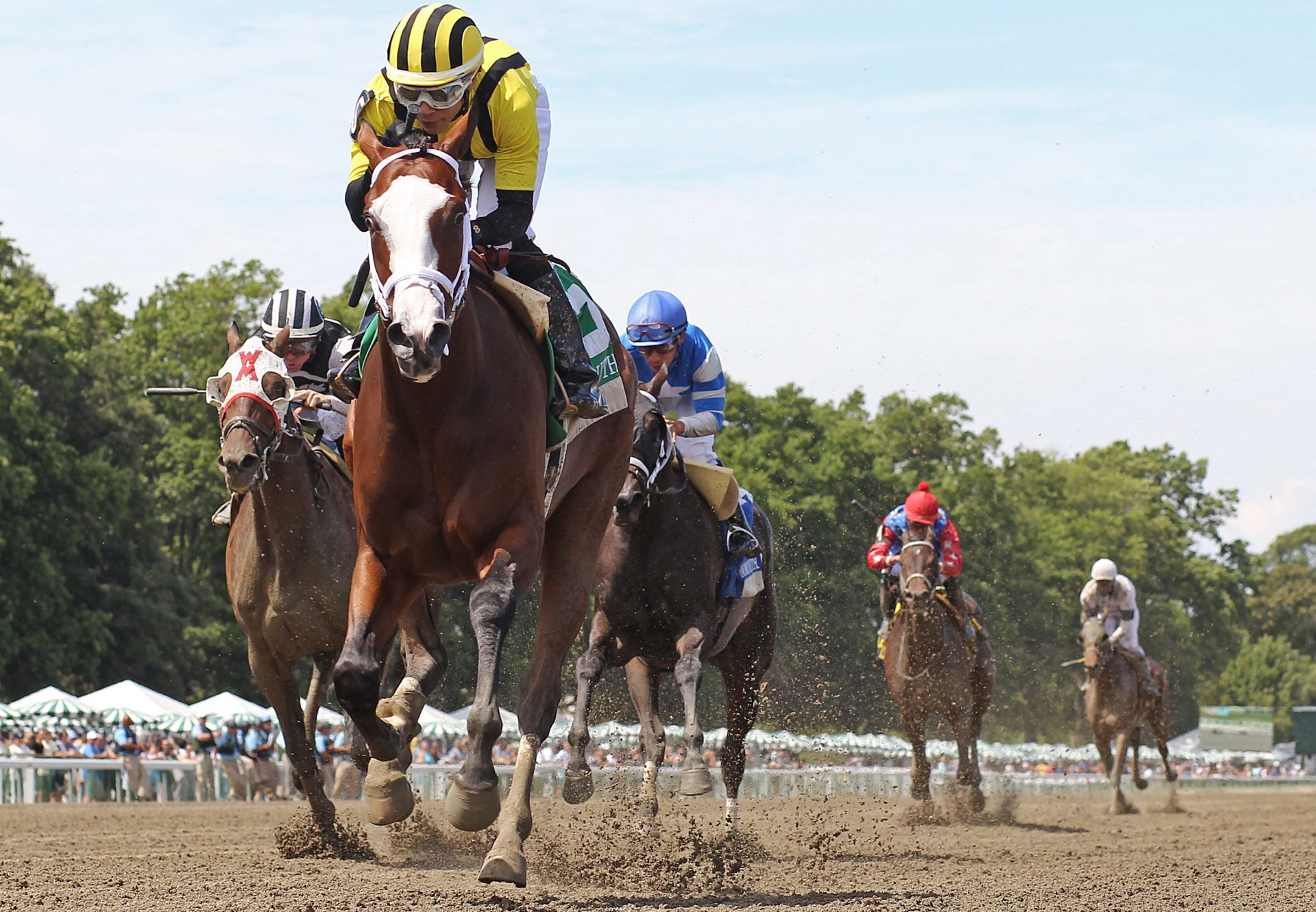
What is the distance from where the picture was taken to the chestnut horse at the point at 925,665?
55.1ft

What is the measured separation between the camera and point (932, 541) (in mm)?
17141

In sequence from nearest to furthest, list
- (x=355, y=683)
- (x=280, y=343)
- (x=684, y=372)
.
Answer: (x=355, y=683), (x=280, y=343), (x=684, y=372)

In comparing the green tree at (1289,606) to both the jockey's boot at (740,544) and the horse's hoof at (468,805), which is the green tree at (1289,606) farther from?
the horse's hoof at (468,805)

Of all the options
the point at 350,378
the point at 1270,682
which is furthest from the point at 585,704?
the point at 1270,682

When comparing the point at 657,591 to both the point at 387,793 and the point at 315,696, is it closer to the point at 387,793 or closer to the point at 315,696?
the point at 315,696

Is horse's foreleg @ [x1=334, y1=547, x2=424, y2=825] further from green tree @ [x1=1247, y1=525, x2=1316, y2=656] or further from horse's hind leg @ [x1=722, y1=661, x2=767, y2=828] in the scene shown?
green tree @ [x1=1247, y1=525, x2=1316, y2=656]

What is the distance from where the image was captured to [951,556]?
58.0 feet

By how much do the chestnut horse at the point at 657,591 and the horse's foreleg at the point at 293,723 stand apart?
1751 millimetres

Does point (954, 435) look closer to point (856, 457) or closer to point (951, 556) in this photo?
point (856, 457)

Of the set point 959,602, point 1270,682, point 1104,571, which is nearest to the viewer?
point 959,602

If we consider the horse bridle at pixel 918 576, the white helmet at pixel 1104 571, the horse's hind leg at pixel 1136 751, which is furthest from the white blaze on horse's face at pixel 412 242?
the horse's hind leg at pixel 1136 751

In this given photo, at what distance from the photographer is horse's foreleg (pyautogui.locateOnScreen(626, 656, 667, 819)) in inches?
445

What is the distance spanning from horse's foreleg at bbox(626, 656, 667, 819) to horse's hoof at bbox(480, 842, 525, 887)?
164 inches

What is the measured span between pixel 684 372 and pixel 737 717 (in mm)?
2635
